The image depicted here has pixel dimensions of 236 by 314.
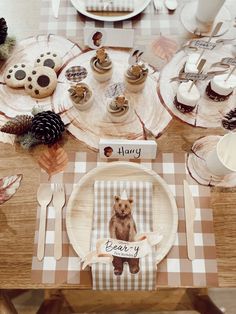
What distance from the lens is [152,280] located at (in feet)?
3.24

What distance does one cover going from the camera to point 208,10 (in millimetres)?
1317

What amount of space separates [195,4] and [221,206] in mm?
756

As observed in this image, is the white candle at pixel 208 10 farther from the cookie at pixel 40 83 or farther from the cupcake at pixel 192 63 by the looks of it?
the cookie at pixel 40 83

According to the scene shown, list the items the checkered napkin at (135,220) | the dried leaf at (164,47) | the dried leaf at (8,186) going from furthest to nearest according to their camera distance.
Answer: the dried leaf at (164,47), the dried leaf at (8,186), the checkered napkin at (135,220)

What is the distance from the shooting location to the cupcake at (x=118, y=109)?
1.16 metres

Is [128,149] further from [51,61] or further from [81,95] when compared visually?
[51,61]

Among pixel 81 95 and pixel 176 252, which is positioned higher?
pixel 81 95

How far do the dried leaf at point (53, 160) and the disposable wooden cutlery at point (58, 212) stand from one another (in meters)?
0.06

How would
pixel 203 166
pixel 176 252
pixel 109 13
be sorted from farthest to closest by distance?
1. pixel 109 13
2. pixel 203 166
3. pixel 176 252

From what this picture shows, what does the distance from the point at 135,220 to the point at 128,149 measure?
0.20 m

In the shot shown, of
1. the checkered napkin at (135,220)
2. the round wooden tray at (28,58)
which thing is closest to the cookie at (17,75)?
the round wooden tray at (28,58)

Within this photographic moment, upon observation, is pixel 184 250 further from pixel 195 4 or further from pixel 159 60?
pixel 195 4

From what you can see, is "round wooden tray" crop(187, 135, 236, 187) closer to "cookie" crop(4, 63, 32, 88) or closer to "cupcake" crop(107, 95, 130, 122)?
"cupcake" crop(107, 95, 130, 122)

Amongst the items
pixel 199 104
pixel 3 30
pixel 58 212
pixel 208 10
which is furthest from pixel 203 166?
pixel 3 30
